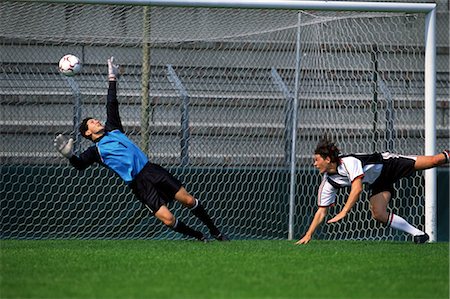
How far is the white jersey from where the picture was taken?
945 centimetres

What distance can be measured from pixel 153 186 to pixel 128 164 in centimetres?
35

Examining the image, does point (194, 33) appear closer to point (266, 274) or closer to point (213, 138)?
point (213, 138)

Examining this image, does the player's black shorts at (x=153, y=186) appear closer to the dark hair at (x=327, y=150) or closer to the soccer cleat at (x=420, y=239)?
the dark hair at (x=327, y=150)

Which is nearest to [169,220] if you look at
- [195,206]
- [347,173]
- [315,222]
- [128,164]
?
A: [195,206]

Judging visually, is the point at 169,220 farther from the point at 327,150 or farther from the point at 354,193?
the point at 354,193

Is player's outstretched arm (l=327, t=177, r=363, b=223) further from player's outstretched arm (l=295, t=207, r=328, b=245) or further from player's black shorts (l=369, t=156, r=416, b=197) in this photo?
player's black shorts (l=369, t=156, r=416, b=197)

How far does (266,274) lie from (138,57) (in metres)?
5.97

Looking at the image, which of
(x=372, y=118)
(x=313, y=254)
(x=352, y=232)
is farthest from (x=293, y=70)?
(x=313, y=254)

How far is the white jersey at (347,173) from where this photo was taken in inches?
372

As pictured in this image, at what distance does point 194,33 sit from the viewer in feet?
37.8

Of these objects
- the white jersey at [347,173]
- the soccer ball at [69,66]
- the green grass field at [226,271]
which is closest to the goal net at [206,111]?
the soccer ball at [69,66]

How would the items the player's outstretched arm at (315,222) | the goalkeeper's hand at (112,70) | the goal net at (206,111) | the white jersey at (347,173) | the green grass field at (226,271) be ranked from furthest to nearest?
1. the goal net at (206,111)
2. the goalkeeper's hand at (112,70)
3. the white jersey at (347,173)
4. the player's outstretched arm at (315,222)
5. the green grass field at (226,271)

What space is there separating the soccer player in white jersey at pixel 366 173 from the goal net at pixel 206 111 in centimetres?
169

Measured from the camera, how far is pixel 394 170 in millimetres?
9688
